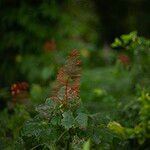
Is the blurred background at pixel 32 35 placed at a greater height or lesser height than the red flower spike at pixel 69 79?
lesser

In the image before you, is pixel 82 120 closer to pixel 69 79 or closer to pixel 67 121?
pixel 67 121

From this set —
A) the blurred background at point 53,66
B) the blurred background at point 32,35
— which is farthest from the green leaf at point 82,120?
the blurred background at point 32,35

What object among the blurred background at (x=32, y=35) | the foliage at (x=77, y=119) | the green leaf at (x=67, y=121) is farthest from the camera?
the blurred background at (x=32, y=35)

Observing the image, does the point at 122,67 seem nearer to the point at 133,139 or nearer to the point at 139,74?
the point at 139,74

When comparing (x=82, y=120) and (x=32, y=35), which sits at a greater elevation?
(x=82, y=120)

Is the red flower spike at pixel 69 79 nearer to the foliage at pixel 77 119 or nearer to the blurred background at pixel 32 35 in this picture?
the foliage at pixel 77 119

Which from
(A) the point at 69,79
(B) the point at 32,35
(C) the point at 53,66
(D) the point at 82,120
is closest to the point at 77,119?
(D) the point at 82,120

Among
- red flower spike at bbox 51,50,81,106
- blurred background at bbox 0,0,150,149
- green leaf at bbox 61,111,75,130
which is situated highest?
red flower spike at bbox 51,50,81,106

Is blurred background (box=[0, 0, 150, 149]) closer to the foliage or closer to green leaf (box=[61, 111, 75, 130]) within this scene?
the foliage

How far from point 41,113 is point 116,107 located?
1.22m

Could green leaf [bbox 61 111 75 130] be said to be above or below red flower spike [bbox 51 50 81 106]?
below

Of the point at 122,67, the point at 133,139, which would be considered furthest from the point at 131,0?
the point at 133,139

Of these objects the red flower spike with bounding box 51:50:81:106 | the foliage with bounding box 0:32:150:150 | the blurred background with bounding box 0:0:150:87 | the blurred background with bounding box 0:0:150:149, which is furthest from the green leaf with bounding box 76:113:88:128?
the blurred background with bounding box 0:0:150:87

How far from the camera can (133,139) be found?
3.82 meters
